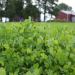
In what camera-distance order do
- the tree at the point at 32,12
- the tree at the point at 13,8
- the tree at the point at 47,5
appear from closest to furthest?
the tree at the point at 13,8 < the tree at the point at 32,12 < the tree at the point at 47,5

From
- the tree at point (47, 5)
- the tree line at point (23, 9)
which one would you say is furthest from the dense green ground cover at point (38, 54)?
the tree at point (47, 5)

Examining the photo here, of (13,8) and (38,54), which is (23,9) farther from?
(38,54)

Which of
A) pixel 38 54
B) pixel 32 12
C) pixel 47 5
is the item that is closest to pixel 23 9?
pixel 32 12

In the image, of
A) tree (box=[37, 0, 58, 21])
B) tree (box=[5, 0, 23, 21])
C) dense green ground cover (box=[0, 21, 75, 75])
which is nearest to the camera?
dense green ground cover (box=[0, 21, 75, 75])

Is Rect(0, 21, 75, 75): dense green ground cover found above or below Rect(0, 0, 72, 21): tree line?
above

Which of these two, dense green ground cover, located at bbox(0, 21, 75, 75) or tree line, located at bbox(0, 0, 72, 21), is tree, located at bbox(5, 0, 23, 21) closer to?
tree line, located at bbox(0, 0, 72, 21)

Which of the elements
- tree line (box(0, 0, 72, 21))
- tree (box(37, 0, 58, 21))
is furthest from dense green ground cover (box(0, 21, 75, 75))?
tree (box(37, 0, 58, 21))

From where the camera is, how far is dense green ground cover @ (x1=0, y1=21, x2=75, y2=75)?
266cm

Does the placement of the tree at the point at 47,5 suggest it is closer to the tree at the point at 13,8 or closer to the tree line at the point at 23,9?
the tree line at the point at 23,9

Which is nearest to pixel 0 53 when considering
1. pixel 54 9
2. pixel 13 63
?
pixel 13 63

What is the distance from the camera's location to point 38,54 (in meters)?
2.74

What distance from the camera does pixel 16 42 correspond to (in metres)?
2.94

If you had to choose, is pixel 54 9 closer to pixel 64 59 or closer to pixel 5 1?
pixel 5 1

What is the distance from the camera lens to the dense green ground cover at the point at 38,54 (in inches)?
105
